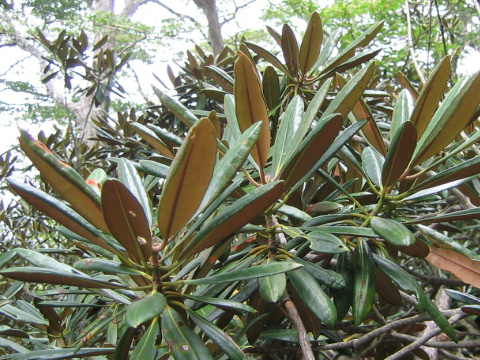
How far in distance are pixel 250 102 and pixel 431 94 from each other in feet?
1.04

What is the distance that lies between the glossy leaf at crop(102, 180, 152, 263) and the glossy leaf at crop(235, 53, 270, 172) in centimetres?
28

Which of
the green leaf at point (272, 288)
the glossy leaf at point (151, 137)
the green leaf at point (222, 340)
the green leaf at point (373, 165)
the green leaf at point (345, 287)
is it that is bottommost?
the green leaf at point (345, 287)

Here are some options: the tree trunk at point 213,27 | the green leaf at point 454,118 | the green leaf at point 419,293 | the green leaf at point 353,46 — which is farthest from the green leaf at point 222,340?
the tree trunk at point 213,27

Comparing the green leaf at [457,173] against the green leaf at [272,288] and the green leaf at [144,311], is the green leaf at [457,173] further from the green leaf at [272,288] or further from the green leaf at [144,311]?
the green leaf at [144,311]

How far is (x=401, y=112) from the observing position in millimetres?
928

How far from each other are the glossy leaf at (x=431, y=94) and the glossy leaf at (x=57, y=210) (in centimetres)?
58

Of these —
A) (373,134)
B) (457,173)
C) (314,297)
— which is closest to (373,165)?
(373,134)

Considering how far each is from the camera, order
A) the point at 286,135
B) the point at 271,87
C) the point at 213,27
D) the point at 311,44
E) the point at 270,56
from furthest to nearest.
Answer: the point at 213,27 → the point at 270,56 → the point at 311,44 → the point at 271,87 → the point at 286,135

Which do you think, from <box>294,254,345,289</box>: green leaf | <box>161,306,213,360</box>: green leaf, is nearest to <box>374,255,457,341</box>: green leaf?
<box>294,254,345,289</box>: green leaf

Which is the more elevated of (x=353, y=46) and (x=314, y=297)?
(x=353, y=46)

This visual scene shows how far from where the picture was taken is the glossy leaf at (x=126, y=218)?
0.59 m

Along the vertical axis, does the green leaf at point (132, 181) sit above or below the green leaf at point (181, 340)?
above

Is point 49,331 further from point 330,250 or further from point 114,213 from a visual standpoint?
point 330,250

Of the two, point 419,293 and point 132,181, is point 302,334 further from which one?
point 132,181
